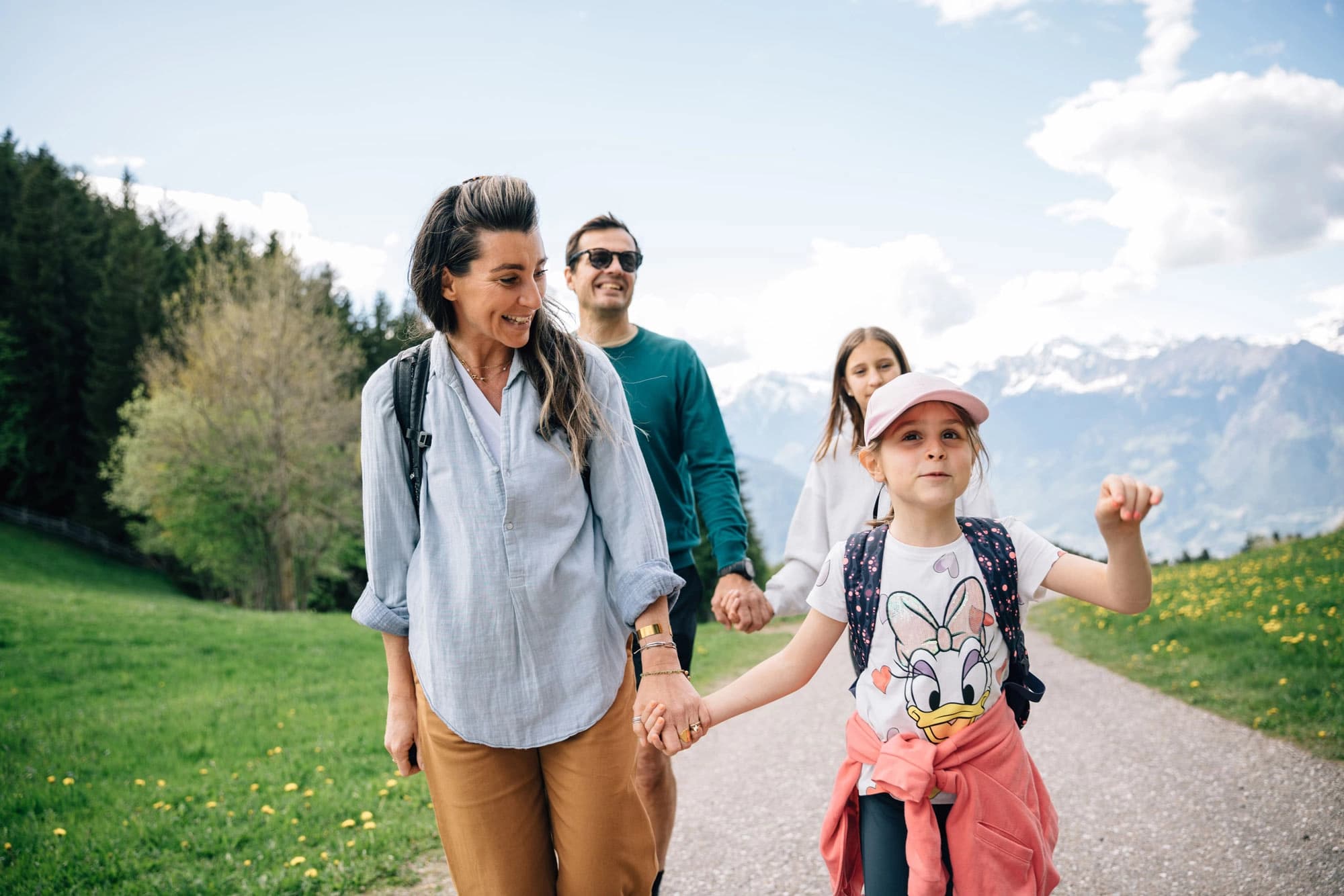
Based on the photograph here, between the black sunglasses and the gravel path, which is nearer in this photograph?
the black sunglasses

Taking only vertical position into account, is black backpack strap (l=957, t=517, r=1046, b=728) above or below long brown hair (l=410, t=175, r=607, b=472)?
below

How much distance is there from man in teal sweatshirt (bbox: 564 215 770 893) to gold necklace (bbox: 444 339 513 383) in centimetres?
139

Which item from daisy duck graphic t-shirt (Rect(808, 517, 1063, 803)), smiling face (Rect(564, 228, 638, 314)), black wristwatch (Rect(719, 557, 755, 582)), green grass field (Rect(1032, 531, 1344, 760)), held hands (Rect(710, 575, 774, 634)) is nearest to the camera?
daisy duck graphic t-shirt (Rect(808, 517, 1063, 803))

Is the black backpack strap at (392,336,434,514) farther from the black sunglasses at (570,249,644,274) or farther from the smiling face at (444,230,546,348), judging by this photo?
the black sunglasses at (570,249,644,274)

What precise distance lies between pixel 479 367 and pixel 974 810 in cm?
173

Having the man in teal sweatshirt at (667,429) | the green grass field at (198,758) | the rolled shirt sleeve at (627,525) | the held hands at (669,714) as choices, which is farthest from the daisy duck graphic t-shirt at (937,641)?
the green grass field at (198,758)

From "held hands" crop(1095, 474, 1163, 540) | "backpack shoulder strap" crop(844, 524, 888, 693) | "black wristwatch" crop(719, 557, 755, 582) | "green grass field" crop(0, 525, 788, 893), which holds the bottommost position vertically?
"green grass field" crop(0, 525, 788, 893)

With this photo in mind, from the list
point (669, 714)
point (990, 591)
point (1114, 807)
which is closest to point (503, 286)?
point (669, 714)

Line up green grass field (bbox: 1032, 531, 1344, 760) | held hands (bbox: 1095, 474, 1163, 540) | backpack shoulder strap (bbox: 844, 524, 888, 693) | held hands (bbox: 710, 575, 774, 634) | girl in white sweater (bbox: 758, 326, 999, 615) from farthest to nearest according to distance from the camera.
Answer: green grass field (bbox: 1032, 531, 1344, 760)
held hands (bbox: 710, 575, 774, 634)
girl in white sweater (bbox: 758, 326, 999, 615)
backpack shoulder strap (bbox: 844, 524, 888, 693)
held hands (bbox: 1095, 474, 1163, 540)

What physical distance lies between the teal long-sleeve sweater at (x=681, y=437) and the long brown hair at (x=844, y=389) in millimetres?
454

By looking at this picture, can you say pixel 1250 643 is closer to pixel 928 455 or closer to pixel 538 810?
pixel 928 455

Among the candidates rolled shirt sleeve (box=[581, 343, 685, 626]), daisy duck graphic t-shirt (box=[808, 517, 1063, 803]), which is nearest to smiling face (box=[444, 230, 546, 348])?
rolled shirt sleeve (box=[581, 343, 685, 626])

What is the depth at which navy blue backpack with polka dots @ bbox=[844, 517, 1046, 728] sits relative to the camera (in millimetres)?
2307

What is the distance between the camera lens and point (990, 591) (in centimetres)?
230
